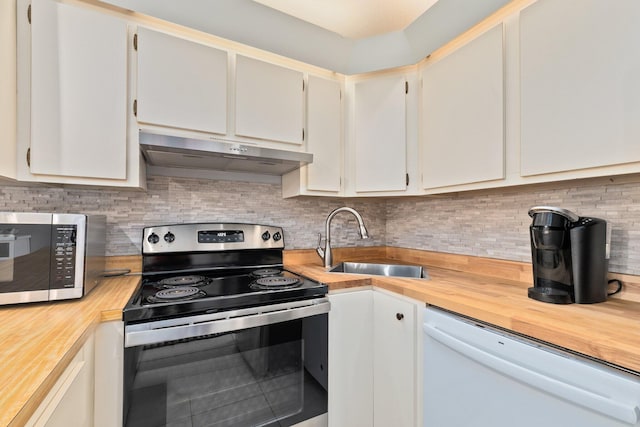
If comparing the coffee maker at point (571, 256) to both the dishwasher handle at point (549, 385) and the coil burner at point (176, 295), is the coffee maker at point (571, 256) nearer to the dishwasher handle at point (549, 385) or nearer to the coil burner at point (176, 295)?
the dishwasher handle at point (549, 385)

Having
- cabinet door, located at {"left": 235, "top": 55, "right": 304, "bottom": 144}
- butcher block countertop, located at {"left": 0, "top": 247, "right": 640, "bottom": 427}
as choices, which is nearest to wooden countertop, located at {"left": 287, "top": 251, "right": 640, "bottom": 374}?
butcher block countertop, located at {"left": 0, "top": 247, "right": 640, "bottom": 427}

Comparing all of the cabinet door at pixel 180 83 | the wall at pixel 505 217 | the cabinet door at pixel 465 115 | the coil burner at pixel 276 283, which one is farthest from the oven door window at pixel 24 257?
the wall at pixel 505 217

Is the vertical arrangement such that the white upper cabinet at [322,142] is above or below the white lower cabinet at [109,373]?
above

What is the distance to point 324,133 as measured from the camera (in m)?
1.74

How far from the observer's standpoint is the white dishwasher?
67cm

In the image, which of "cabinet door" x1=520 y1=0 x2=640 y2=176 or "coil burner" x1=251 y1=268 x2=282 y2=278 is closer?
"cabinet door" x1=520 y1=0 x2=640 y2=176

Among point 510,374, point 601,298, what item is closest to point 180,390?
point 510,374

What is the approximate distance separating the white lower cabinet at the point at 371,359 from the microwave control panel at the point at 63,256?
1035 millimetres

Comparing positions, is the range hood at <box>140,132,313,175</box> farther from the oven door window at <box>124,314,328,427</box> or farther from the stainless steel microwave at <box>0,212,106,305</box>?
the oven door window at <box>124,314,328,427</box>

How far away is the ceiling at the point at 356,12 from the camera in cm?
162

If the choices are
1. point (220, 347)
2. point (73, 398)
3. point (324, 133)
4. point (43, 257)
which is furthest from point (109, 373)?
point (324, 133)

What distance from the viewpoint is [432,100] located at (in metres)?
1.58

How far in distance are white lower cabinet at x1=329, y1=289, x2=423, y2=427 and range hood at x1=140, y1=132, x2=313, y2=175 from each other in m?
0.74

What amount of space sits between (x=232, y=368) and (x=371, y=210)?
1.51 m
